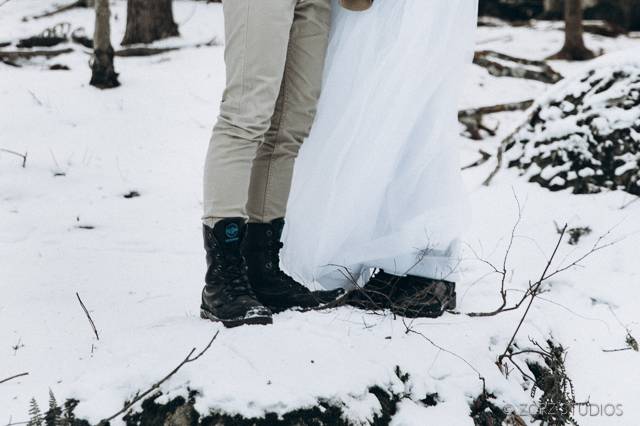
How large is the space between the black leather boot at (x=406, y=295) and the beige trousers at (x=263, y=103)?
1.43ft

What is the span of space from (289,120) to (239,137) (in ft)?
0.85

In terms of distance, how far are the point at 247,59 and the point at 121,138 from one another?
2.97 metres

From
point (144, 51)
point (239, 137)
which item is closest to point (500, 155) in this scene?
→ point (239, 137)

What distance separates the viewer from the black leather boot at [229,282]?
198 cm

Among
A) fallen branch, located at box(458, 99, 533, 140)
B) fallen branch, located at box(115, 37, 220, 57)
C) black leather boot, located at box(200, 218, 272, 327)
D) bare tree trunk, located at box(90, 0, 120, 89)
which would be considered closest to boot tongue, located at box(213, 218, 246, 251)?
black leather boot, located at box(200, 218, 272, 327)

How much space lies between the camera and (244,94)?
1980 millimetres

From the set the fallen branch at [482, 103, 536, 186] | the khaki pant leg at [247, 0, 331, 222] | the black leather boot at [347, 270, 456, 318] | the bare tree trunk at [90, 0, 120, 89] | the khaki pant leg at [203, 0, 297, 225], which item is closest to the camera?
the khaki pant leg at [203, 0, 297, 225]

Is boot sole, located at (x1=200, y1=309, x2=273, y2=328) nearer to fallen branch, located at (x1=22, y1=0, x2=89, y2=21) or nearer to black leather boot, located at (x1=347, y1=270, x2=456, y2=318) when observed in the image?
black leather boot, located at (x1=347, y1=270, x2=456, y2=318)

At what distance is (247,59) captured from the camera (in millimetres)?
1956

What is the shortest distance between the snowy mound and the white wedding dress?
1.56m

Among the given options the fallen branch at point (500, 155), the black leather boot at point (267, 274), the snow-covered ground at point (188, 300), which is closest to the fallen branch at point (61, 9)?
the snow-covered ground at point (188, 300)

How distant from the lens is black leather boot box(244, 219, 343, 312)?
87.1 inches

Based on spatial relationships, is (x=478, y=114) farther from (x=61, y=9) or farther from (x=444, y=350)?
(x=61, y=9)

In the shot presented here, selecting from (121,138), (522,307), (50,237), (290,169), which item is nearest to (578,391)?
(522,307)
